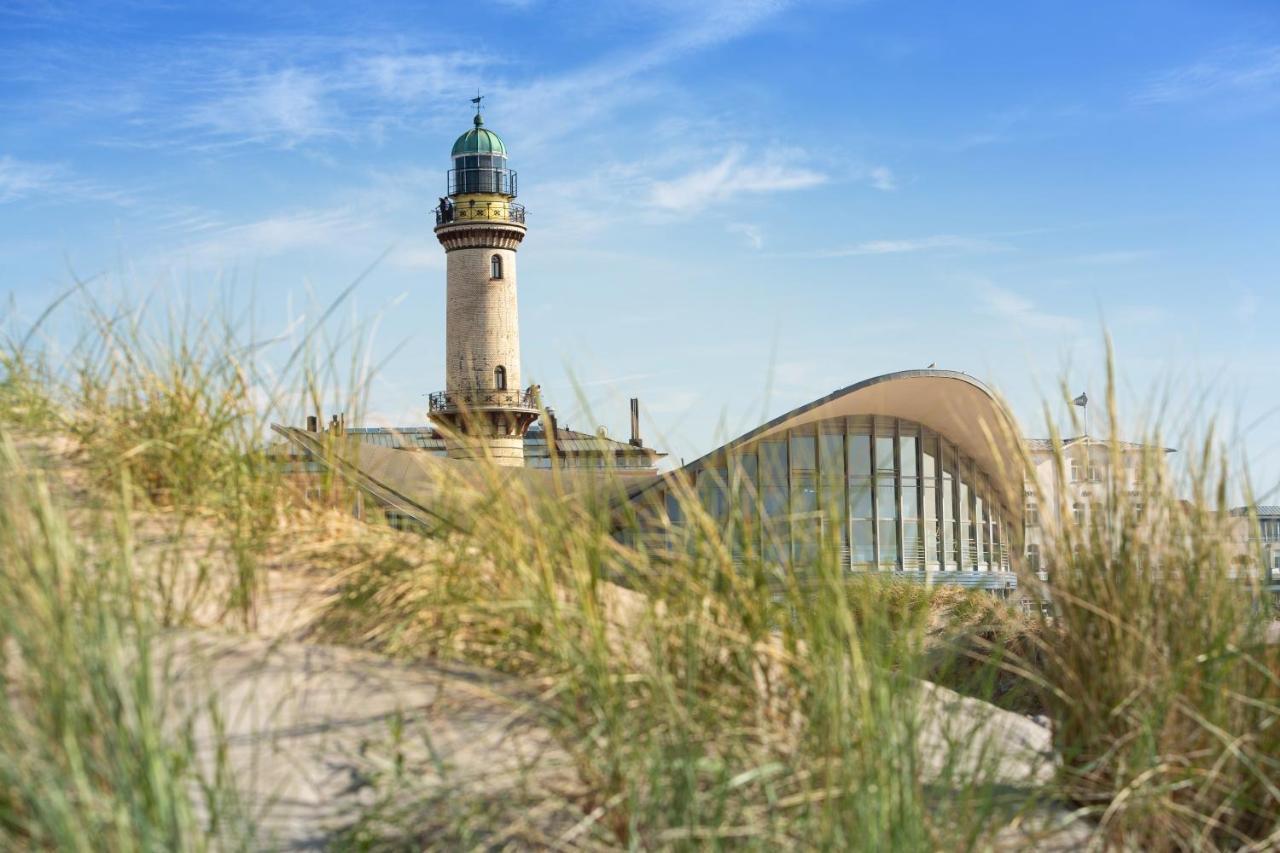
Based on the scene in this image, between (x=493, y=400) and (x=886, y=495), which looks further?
(x=493, y=400)

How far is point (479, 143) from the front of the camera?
3650cm

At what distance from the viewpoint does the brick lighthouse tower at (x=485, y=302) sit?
1369 inches

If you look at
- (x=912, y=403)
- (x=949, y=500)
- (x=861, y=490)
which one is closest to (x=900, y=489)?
(x=861, y=490)

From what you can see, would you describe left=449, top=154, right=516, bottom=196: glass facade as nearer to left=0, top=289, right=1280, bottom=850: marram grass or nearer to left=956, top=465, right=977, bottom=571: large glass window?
left=956, top=465, right=977, bottom=571: large glass window

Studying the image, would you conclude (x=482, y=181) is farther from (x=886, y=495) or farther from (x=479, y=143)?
→ (x=886, y=495)

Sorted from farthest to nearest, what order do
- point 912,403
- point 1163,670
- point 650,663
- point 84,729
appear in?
1. point 912,403
2. point 1163,670
3. point 650,663
4. point 84,729

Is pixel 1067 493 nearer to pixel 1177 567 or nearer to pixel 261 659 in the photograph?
A: pixel 1177 567

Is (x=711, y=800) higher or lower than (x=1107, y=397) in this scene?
lower

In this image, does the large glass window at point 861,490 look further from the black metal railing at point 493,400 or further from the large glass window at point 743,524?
the large glass window at point 743,524

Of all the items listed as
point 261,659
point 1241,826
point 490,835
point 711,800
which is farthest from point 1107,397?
point 261,659

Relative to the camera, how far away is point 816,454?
22.1 m

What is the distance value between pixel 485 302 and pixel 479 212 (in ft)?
8.33

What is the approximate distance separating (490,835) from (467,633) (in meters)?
0.52

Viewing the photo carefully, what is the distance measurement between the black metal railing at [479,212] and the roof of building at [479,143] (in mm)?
1741
